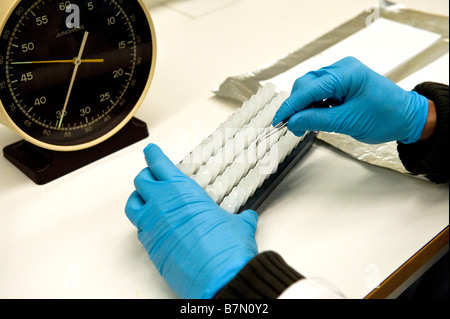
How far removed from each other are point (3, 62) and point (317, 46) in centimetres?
88

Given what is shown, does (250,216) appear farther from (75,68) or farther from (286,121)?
(75,68)

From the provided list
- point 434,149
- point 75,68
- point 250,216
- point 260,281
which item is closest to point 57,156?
point 75,68

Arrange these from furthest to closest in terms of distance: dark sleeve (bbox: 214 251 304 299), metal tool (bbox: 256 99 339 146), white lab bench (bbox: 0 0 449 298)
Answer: metal tool (bbox: 256 99 339 146), white lab bench (bbox: 0 0 449 298), dark sleeve (bbox: 214 251 304 299)

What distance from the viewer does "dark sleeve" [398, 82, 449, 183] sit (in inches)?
40.6

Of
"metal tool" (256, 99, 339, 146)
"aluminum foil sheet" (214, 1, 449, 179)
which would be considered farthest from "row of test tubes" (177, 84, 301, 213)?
"aluminum foil sheet" (214, 1, 449, 179)

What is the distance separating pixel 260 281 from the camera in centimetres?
83

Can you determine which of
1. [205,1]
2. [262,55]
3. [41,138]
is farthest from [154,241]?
[205,1]

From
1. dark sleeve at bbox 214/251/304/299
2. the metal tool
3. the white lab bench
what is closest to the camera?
dark sleeve at bbox 214/251/304/299

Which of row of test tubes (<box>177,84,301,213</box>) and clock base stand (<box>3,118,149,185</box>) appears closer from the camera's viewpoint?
row of test tubes (<box>177,84,301,213</box>)

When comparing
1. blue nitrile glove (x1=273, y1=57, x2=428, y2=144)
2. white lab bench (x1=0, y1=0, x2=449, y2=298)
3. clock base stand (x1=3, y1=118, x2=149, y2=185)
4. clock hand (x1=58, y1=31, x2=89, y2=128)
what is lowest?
white lab bench (x1=0, y1=0, x2=449, y2=298)

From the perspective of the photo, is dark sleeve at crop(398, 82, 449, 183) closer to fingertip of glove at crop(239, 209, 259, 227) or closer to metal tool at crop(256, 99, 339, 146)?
metal tool at crop(256, 99, 339, 146)

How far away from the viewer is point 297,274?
850mm

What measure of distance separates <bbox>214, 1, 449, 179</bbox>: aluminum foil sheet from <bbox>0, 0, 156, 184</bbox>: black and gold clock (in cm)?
29

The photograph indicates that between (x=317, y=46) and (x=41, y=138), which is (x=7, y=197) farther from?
(x=317, y=46)
